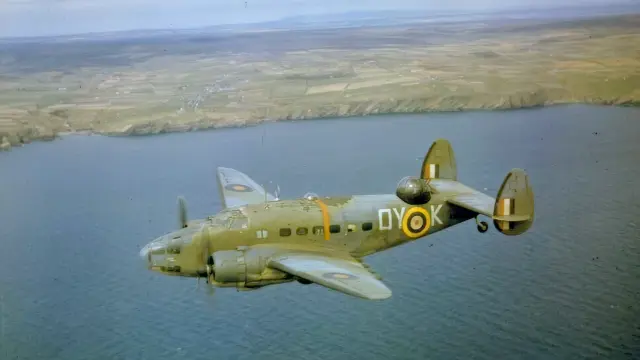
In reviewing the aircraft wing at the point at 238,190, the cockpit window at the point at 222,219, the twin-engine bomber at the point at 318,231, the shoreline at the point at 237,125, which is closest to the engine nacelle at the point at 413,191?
the twin-engine bomber at the point at 318,231

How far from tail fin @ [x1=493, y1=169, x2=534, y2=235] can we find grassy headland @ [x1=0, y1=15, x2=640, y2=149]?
876 cm

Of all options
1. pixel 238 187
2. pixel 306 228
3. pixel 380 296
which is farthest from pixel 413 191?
pixel 238 187

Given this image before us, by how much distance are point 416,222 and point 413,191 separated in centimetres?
94

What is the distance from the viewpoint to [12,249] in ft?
78.8

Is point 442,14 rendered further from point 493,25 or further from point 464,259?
point 464,259

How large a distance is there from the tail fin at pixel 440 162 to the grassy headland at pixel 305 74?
22.1ft

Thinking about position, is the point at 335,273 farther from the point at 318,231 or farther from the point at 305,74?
the point at 305,74

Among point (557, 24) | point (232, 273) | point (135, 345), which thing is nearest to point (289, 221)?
point (232, 273)

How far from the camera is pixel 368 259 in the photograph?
22391 millimetres

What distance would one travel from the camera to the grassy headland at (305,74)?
25.7 metres

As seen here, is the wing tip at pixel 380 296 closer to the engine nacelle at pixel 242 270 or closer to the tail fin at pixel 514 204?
the engine nacelle at pixel 242 270

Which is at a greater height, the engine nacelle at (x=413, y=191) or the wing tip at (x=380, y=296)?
the engine nacelle at (x=413, y=191)

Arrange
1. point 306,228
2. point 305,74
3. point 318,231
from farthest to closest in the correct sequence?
point 305,74
point 318,231
point 306,228

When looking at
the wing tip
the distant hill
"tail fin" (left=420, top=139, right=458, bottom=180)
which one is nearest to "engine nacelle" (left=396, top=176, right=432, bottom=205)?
"tail fin" (left=420, top=139, right=458, bottom=180)
